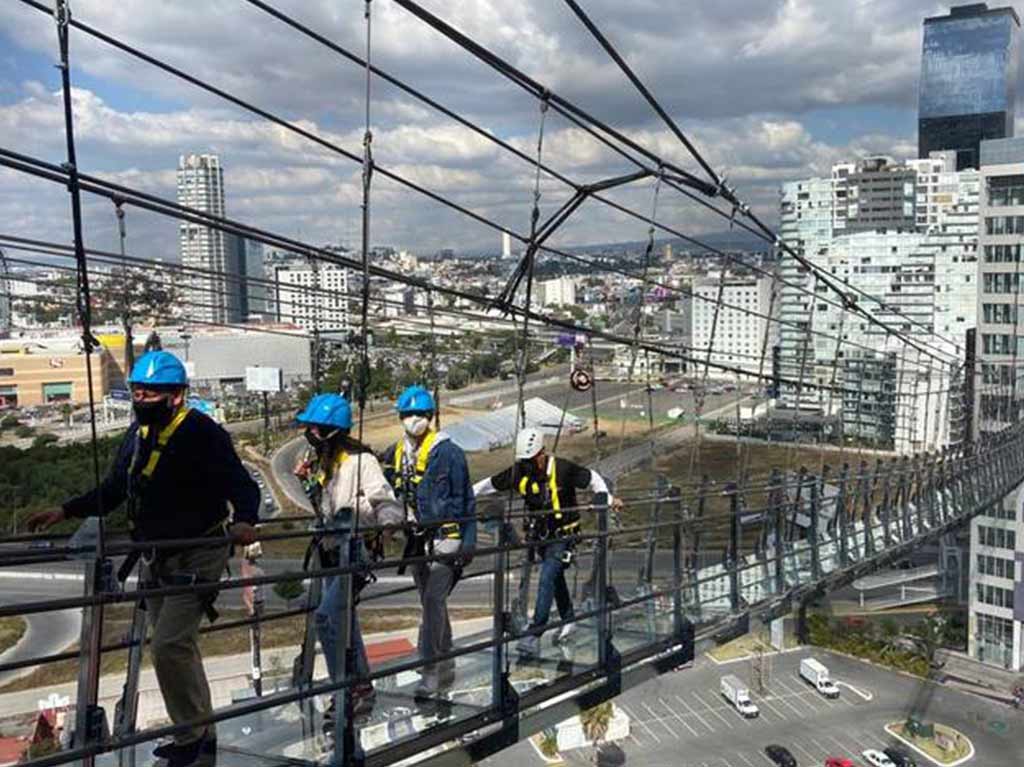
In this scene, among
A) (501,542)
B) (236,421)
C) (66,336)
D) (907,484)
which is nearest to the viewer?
(501,542)

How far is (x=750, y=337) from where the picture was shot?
2269 cm

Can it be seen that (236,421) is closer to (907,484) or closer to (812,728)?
(907,484)

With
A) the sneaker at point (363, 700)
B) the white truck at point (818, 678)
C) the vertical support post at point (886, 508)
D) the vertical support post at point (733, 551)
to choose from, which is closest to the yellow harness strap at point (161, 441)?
the sneaker at point (363, 700)

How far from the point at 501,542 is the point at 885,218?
6699 centimetres

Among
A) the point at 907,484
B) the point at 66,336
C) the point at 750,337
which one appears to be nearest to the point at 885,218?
the point at 750,337

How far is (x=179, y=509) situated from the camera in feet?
8.30

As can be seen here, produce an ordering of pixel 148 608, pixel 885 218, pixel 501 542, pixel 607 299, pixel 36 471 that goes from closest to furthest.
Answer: pixel 148 608 → pixel 501 542 → pixel 36 471 → pixel 607 299 → pixel 885 218

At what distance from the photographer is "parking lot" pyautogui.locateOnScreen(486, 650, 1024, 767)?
50.5 feet

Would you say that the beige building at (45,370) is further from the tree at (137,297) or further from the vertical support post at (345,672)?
the vertical support post at (345,672)

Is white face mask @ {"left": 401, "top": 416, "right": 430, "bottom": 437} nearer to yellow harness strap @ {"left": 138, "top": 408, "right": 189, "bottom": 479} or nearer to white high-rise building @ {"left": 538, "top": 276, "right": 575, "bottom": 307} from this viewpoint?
yellow harness strap @ {"left": 138, "top": 408, "right": 189, "bottom": 479}

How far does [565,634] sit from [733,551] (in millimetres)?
1365

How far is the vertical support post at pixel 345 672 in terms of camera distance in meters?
2.60

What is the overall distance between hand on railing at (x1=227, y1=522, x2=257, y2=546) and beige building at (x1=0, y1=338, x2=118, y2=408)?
2402mm

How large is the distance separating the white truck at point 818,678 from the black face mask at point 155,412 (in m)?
17.3
